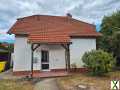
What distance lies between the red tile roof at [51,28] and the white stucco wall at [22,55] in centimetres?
105

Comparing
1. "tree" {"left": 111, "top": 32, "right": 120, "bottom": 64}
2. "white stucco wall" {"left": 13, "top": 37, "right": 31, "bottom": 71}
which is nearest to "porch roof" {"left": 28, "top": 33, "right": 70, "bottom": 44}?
"white stucco wall" {"left": 13, "top": 37, "right": 31, "bottom": 71}

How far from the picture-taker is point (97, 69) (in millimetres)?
19344

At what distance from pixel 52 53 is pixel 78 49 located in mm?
2963

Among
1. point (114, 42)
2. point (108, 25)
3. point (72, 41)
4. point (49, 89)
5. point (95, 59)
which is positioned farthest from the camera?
point (108, 25)

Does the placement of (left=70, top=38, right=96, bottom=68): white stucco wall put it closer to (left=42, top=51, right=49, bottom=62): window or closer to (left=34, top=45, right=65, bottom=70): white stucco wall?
(left=34, top=45, right=65, bottom=70): white stucco wall

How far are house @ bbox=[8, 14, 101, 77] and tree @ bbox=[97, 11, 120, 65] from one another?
3.29 m

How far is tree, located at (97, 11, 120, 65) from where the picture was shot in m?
25.8

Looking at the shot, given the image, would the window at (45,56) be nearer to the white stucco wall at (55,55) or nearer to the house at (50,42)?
the house at (50,42)

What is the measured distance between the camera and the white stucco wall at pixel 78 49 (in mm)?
23047

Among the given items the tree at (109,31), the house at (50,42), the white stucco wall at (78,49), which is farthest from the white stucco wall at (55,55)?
the tree at (109,31)

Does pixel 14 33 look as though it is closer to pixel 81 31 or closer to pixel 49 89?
pixel 81 31

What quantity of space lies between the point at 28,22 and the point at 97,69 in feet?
31.1

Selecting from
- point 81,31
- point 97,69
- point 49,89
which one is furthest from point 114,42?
point 49,89

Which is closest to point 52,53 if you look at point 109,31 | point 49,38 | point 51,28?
point 49,38
